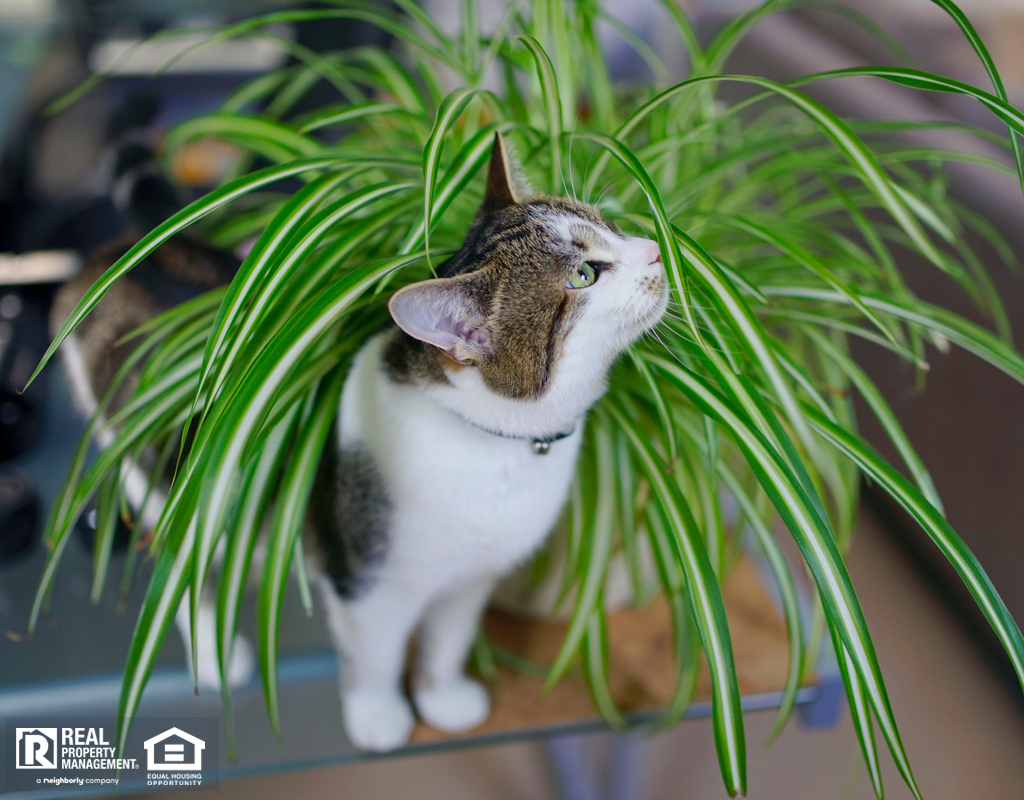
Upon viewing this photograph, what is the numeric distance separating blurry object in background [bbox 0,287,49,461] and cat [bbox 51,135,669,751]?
596 mm

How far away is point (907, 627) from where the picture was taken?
154cm

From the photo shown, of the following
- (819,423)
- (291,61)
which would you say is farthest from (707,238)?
(291,61)

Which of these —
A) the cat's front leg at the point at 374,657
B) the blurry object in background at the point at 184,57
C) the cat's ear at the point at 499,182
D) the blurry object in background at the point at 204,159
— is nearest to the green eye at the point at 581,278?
the cat's ear at the point at 499,182

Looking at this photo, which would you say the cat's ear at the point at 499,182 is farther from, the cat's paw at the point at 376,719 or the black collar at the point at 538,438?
the cat's paw at the point at 376,719

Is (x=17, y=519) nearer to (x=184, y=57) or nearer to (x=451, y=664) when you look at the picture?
(x=451, y=664)

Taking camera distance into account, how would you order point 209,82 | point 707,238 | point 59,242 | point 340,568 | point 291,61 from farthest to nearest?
point 209,82 < point 291,61 < point 59,242 < point 707,238 < point 340,568

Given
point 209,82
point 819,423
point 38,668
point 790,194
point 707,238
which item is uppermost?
point 209,82

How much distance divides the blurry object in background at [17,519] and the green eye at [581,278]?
0.82 metres

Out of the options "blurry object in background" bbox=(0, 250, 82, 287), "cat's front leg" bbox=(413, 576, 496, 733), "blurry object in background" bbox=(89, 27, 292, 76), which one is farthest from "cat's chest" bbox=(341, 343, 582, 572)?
"blurry object in background" bbox=(89, 27, 292, 76)

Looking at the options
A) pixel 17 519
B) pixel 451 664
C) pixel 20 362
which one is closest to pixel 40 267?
pixel 20 362

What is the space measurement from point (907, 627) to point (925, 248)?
1.21 meters

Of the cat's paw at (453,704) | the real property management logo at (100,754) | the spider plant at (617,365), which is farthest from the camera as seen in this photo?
the cat's paw at (453,704)

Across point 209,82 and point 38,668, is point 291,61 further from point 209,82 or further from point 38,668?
point 38,668

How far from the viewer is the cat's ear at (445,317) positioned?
0.56m
